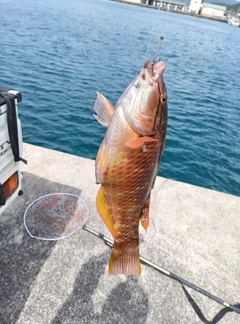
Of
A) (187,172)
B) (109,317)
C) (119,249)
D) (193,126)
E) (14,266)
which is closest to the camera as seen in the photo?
(119,249)

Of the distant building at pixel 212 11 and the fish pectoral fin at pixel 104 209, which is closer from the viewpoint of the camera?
the fish pectoral fin at pixel 104 209

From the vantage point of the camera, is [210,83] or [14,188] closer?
[14,188]

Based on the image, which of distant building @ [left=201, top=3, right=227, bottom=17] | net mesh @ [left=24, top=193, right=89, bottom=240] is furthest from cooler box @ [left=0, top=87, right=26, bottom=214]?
distant building @ [left=201, top=3, right=227, bottom=17]

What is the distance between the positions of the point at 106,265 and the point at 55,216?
4.20ft

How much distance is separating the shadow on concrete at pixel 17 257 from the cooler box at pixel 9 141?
28cm

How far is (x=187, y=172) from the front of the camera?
1051cm

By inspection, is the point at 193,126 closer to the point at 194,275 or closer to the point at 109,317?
the point at 194,275

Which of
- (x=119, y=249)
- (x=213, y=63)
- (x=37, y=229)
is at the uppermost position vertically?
(x=119, y=249)

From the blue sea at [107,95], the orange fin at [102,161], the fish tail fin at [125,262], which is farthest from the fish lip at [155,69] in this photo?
the blue sea at [107,95]

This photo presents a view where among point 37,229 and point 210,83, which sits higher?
point 37,229

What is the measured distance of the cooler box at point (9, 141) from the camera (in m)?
3.65

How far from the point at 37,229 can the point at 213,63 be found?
29.6m

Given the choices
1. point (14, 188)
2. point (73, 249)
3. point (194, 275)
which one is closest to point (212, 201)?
point (194, 275)

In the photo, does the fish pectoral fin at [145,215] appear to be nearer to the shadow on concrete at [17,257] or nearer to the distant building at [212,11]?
the shadow on concrete at [17,257]
